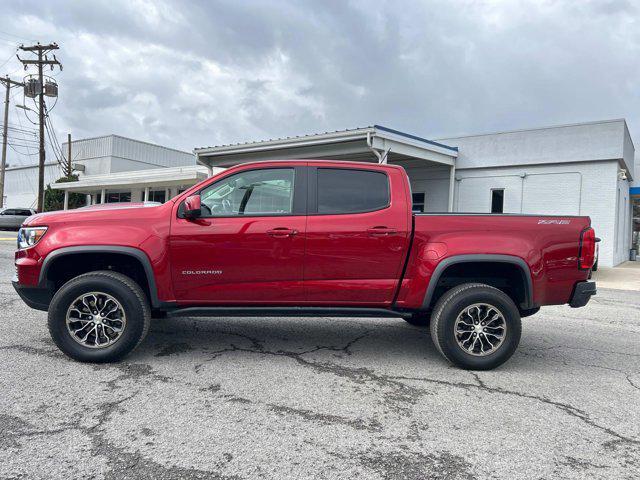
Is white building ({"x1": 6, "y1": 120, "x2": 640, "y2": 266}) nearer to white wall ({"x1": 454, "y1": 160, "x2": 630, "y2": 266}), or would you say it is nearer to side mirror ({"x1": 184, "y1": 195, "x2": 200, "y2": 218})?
white wall ({"x1": 454, "y1": 160, "x2": 630, "y2": 266})

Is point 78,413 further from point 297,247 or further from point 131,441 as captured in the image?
point 297,247

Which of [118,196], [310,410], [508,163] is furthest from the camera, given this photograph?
[118,196]

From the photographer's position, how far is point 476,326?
4.38 meters

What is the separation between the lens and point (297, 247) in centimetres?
435

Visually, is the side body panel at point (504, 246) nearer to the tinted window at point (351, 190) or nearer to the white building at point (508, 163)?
the tinted window at point (351, 190)

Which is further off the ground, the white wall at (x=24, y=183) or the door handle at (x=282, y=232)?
the white wall at (x=24, y=183)

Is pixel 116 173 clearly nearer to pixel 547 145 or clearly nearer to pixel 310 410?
pixel 547 145

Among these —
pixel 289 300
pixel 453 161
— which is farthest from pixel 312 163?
pixel 453 161

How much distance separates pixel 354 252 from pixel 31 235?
118 inches

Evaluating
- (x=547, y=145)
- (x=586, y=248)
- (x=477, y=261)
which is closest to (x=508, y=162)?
(x=547, y=145)

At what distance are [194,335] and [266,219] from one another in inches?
75.1

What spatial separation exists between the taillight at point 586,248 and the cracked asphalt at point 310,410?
1.07m

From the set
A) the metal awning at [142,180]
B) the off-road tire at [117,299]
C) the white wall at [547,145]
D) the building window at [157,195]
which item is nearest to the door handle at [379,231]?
the off-road tire at [117,299]

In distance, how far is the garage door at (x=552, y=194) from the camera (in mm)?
16969
